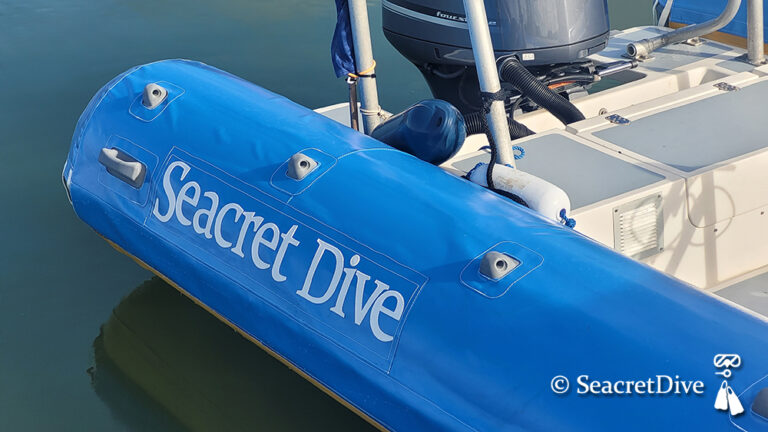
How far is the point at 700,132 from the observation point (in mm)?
2480

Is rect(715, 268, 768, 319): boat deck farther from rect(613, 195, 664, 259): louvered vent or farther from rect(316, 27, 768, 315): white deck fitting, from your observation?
rect(613, 195, 664, 259): louvered vent

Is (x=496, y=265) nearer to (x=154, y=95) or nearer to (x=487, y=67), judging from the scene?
(x=487, y=67)

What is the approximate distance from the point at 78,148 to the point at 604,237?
4.19 feet

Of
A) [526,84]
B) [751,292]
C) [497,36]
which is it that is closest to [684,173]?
[751,292]

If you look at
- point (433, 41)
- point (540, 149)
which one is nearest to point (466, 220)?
point (540, 149)

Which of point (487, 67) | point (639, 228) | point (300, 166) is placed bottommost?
point (639, 228)

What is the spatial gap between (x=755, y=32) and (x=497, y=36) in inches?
32.0

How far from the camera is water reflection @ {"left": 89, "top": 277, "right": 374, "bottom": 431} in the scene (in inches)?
92.1

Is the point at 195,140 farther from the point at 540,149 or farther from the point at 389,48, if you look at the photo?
the point at 389,48

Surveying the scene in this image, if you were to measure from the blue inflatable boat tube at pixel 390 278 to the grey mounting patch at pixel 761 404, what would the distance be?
1 cm

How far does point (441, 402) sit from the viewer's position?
163 cm

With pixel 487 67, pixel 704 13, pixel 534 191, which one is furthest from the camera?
pixel 704 13

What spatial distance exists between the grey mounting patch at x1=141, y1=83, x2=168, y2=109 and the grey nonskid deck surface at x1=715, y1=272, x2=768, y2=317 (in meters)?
1.37

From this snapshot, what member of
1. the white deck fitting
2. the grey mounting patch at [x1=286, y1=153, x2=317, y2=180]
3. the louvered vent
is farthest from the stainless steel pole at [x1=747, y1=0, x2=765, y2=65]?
the grey mounting patch at [x1=286, y1=153, x2=317, y2=180]
